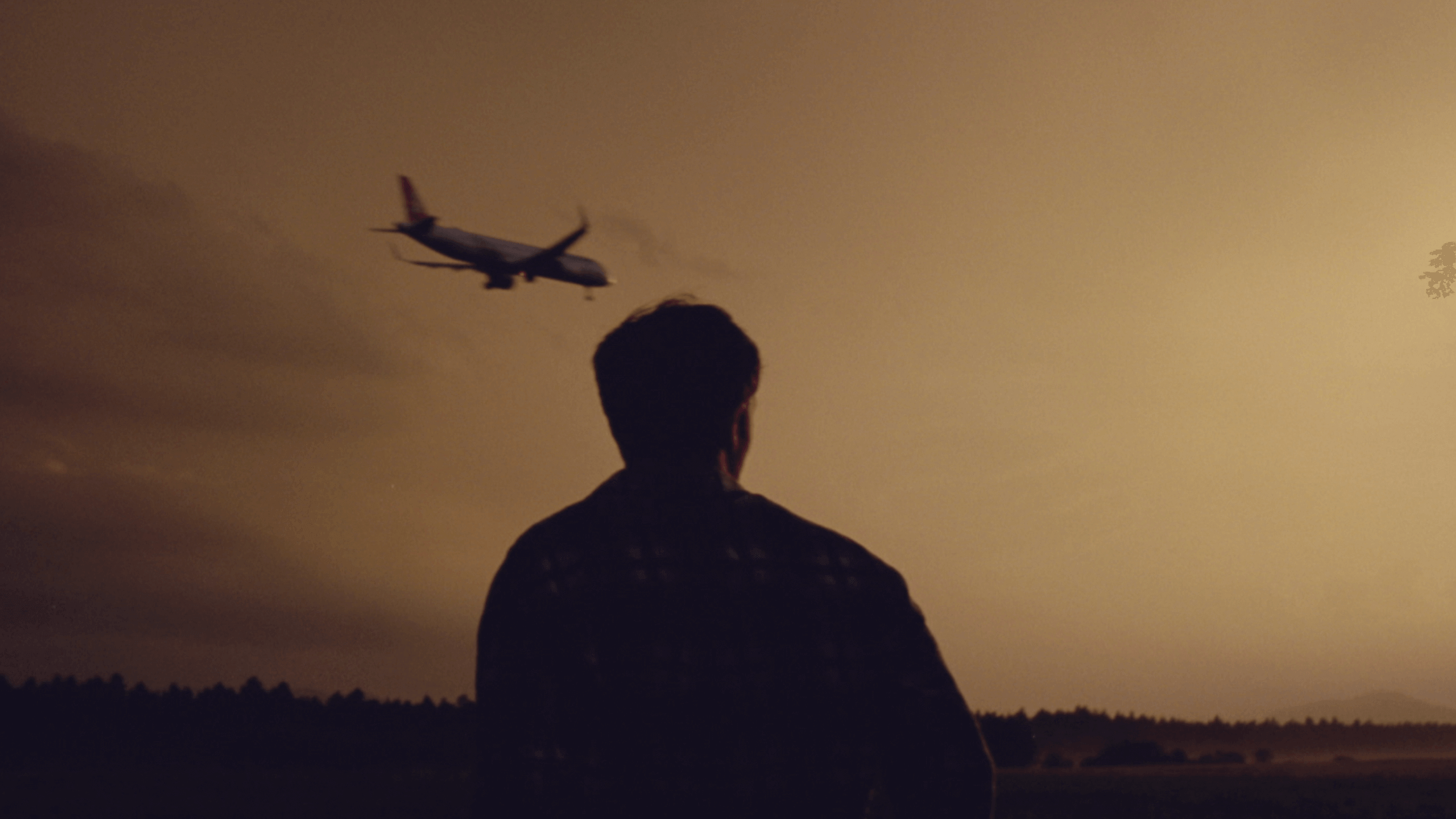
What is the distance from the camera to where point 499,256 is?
4884cm

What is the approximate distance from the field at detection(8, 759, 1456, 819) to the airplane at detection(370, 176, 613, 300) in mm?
22264

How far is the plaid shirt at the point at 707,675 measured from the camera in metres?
2.47

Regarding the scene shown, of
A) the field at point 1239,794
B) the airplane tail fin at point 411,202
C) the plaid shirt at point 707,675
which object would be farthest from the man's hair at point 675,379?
the airplane tail fin at point 411,202

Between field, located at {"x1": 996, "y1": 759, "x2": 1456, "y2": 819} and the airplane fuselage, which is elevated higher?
the airplane fuselage

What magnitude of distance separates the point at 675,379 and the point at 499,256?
157ft

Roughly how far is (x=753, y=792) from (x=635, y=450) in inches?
38.5

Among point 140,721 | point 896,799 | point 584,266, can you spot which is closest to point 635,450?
point 896,799

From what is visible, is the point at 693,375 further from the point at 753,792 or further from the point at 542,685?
the point at 753,792

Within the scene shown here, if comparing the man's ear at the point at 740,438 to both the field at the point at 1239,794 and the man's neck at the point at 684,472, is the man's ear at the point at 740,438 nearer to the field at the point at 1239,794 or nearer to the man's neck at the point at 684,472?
the man's neck at the point at 684,472

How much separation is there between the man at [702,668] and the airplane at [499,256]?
43.9m

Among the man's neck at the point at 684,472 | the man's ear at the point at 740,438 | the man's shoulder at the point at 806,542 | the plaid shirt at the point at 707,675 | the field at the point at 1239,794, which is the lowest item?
the field at the point at 1239,794

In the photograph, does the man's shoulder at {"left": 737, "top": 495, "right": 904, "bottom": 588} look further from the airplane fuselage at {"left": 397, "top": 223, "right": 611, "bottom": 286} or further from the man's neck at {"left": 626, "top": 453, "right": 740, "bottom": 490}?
the airplane fuselage at {"left": 397, "top": 223, "right": 611, "bottom": 286}

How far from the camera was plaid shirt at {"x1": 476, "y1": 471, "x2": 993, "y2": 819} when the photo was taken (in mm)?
2475

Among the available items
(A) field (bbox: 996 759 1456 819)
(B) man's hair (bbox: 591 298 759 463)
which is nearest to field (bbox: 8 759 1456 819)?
(A) field (bbox: 996 759 1456 819)
